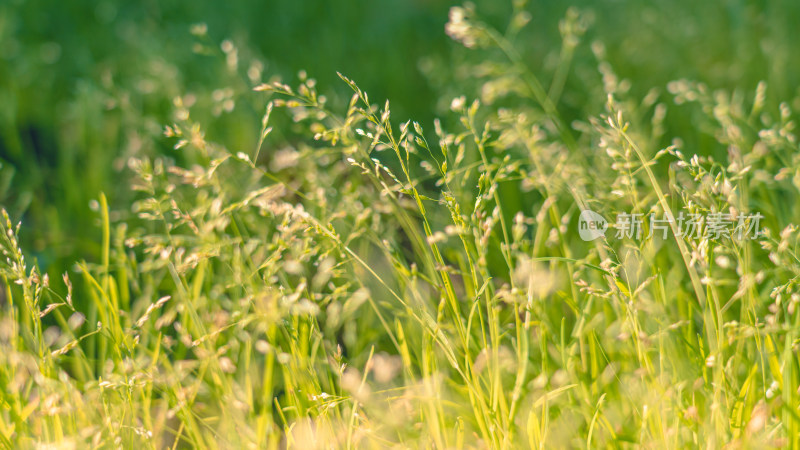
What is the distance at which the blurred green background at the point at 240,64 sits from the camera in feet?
8.60

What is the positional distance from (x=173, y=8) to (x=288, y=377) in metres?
4.08

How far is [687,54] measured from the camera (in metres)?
3.46

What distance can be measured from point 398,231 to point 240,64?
1649 mm

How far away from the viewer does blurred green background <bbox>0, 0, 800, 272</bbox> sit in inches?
103

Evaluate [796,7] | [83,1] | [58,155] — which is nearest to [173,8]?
[83,1]

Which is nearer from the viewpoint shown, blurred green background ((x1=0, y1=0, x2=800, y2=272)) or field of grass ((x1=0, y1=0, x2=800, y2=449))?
field of grass ((x1=0, y1=0, x2=800, y2=449))

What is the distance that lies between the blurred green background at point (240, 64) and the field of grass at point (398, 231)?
22mm

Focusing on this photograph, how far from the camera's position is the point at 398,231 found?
234 centimetres

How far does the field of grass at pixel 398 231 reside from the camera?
1190 mm

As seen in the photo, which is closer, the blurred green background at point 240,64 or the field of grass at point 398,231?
the field of grass at point 398,231

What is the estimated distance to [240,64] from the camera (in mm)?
3482

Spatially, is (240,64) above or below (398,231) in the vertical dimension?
above

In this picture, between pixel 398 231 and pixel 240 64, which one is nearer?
pixel 398 231

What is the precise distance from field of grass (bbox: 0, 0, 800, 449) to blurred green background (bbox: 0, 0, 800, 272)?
2 centimetres
